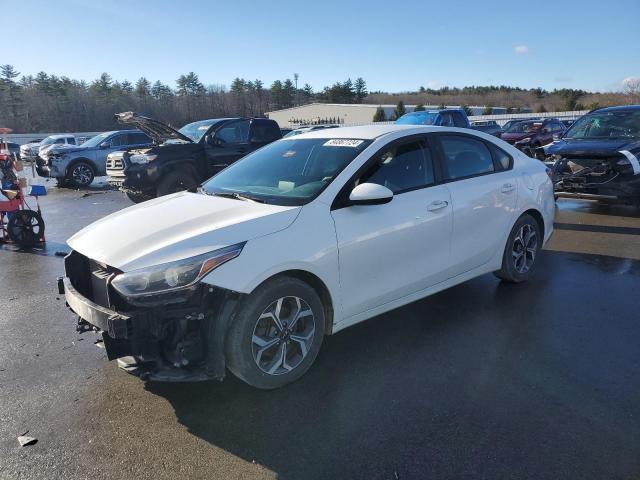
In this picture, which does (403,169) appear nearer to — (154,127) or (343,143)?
(343,143)

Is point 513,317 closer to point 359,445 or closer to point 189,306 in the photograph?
point 359,445

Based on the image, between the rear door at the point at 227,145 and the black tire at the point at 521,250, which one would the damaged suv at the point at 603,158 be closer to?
the black tire at the point at 521,250

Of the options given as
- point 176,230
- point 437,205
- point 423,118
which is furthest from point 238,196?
point 423,118

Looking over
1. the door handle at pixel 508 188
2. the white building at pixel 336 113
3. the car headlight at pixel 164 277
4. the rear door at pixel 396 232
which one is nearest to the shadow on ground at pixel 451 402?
the rear door at pixel 396 232

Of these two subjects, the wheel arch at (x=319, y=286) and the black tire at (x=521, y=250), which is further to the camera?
the black tire at (x=521, y=250)

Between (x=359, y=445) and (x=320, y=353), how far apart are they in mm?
1181

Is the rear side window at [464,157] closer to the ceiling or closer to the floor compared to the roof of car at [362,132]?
closer to the floor

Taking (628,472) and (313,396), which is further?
(313,396)

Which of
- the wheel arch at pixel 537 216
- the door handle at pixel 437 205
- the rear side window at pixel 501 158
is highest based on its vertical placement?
the rear side window at pixel 501 158

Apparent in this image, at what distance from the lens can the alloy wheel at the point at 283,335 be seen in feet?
10.4

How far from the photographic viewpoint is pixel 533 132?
2344 centimetres

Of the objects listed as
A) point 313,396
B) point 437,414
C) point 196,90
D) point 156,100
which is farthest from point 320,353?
point 196,90

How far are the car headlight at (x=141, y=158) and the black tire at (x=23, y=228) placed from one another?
94.8 inches

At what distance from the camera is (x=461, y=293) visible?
5195 mm
